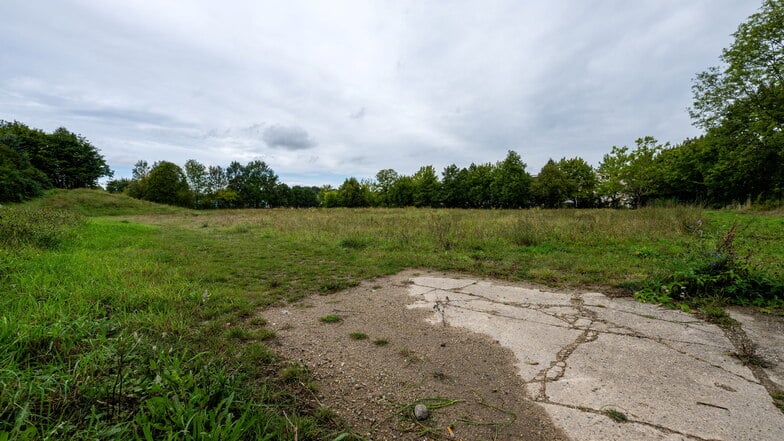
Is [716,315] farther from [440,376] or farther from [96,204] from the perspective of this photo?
[96,204]

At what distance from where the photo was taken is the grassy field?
5.84ft

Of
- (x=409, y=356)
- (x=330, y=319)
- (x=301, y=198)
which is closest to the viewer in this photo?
(x=409, y=356)

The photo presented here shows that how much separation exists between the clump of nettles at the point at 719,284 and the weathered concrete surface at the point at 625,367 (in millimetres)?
477

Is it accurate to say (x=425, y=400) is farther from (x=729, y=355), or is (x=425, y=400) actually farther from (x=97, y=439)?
(x=729, y=355)

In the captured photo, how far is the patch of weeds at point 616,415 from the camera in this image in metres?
2.06

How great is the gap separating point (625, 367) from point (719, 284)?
3101 millimetres

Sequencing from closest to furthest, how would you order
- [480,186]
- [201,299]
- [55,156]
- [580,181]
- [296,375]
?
1. [296,375]
2. [201,299]
3. [55,156]
4. [580,181]
5. [480,186]

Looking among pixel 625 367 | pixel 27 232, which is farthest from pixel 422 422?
pixel 27 232

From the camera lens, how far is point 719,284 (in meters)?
4.38

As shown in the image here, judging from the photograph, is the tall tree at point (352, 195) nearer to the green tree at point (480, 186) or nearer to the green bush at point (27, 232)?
the green tree at point (480, 186)

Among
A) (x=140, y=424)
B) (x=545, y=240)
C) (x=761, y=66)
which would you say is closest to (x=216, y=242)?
(x=140, y=424)

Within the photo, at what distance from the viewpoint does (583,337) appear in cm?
331

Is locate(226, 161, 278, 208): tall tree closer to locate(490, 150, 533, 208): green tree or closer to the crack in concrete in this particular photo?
locate(490, 150, 533, 208): green tree

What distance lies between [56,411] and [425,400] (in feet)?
7.31
